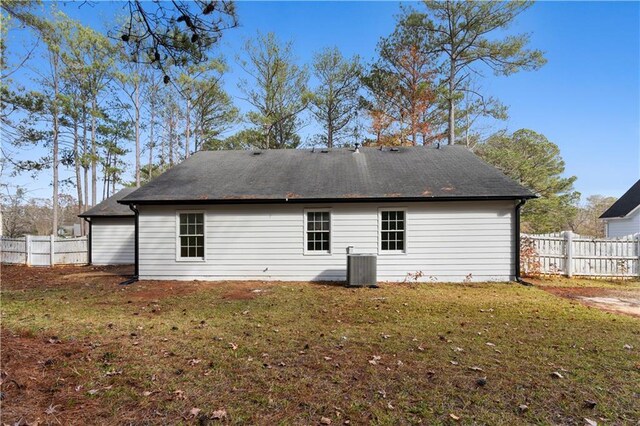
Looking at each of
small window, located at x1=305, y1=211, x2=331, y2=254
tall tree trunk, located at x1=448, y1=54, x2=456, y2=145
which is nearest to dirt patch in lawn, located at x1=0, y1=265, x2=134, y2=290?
small window, located at x1=305, y1=211, x2=331, y2=254

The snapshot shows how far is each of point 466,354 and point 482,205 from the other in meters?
6.60

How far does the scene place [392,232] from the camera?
980 centimetres

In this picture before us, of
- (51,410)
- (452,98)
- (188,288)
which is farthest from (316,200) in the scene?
(452,98)

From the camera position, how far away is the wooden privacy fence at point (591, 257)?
10.4m

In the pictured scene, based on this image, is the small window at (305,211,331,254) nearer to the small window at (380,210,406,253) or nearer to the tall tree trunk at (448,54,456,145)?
the small window at (380,210,406,253)

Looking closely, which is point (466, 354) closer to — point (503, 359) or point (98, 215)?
point (503, 359)

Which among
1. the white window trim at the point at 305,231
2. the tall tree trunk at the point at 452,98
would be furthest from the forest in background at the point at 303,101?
the white window trim at the point at 305,231

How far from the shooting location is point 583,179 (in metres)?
24.6

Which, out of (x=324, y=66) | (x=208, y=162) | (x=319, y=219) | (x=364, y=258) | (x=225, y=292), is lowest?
(x=225, y=292)

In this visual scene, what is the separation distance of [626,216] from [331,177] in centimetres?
1904

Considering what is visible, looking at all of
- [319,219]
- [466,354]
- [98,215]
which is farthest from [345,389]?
[98,215]

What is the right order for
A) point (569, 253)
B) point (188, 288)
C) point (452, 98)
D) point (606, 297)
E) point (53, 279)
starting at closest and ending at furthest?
point (606, 297) < point (188, 288) < point (569, 253) < point (53, 279) < point (452, 98)

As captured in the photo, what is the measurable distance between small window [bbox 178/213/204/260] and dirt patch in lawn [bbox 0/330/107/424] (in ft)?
19.1

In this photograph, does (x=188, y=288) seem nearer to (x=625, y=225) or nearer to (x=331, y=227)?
(x=331, y=227)
